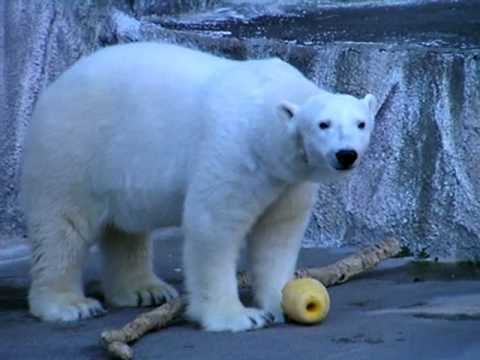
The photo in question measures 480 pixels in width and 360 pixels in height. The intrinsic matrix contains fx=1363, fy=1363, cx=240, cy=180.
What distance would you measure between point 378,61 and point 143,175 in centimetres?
172

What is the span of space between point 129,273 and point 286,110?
125 centimetres

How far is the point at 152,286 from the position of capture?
5359mm

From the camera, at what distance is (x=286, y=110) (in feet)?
14.5

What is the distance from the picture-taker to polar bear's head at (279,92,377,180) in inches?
167

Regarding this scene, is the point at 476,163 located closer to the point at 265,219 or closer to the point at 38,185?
the point at 265,219

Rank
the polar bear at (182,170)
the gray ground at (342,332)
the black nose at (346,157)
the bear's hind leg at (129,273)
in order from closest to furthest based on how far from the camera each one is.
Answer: the black nose at (346,157)
the gray ground at (342,332)
the polar bear at (182,170)
the bear's hind leg at (129,273)

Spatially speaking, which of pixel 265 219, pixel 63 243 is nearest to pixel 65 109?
pixel 63 243

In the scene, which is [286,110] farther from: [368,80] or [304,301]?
[368,80]

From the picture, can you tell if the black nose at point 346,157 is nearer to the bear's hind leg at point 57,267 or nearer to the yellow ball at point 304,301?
the yellow ball at point 304,301

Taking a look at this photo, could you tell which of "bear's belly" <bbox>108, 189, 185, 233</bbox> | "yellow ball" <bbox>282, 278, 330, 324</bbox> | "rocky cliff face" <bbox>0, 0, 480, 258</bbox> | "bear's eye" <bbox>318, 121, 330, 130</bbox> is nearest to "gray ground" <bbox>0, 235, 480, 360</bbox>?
"yellow ball" <bbox>282, 278, 330, 324</bbox>

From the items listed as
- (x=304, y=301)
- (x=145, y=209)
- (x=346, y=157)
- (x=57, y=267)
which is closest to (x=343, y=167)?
(x=346, y=157)

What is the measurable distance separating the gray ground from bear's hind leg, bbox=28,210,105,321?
7 centimetres

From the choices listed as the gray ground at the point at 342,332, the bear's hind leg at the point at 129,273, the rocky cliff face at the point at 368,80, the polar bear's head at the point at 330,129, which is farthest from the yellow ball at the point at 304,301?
the rocky cliff face at the point at 368,80

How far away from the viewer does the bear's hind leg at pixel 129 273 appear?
532cm
